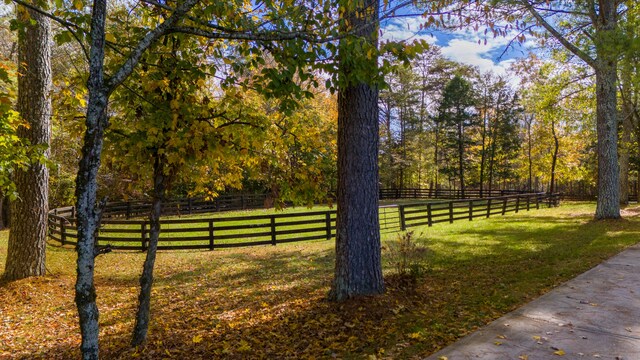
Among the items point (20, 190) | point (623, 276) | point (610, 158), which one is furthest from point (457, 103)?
point (20, 190)

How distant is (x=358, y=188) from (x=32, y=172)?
6912mm

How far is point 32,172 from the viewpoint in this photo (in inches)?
312

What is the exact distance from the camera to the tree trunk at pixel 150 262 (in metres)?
4.72

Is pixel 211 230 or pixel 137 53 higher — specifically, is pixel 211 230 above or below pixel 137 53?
below

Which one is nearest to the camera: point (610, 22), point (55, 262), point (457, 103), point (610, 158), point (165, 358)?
point (165, 358)

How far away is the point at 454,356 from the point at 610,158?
40.5 ft

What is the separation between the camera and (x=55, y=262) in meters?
9.99

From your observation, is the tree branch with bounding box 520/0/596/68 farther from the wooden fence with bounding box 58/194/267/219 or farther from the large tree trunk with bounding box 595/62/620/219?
the wooden fence with bounding box 58/194/267/219

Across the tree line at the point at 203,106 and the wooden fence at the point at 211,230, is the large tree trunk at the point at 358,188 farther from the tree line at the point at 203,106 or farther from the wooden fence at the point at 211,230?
the wooden fence at the point at 211,230

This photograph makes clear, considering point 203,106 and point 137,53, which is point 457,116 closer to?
point 203,106

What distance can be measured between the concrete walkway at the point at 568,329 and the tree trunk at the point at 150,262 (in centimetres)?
337

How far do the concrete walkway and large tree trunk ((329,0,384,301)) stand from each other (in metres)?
1.61

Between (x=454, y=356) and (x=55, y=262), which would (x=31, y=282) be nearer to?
(x=55, y=262)

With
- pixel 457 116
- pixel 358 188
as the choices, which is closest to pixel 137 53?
pixel 358 188
